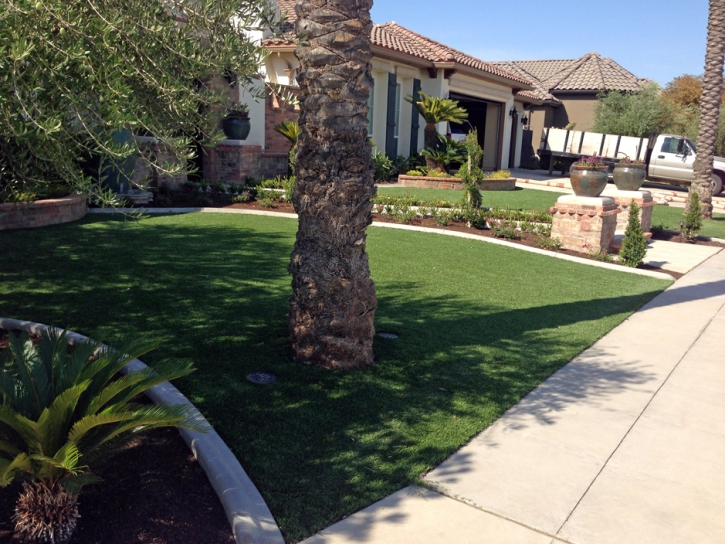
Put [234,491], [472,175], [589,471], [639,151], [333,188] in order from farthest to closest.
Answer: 1. [639,151]
2. [472,175]
3. [333,188]
4. [589,471]
5. [234,491]

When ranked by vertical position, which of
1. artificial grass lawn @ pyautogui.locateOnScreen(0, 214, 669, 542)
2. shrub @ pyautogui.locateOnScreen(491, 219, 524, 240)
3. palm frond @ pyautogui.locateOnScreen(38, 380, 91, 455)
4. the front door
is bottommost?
artificial grass lawn @ pyautogui.locateOnScreen(0, 214, 669, 542)

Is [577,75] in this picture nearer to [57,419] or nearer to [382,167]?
[382,167]

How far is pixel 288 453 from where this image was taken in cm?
398

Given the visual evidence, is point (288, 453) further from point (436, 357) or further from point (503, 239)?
point (503, 239)

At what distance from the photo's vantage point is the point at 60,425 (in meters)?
2.98

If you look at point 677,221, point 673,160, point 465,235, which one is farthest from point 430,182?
point 673,160

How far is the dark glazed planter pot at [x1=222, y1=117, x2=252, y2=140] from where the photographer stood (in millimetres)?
15375

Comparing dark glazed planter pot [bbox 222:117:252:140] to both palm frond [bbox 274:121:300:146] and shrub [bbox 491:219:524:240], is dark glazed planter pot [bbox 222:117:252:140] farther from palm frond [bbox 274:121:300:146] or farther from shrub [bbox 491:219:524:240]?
shrub [bbox 491:219:524:240]

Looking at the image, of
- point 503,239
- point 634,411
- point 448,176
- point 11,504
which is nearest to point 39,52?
point 11,504

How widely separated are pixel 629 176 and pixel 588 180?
8.73ft

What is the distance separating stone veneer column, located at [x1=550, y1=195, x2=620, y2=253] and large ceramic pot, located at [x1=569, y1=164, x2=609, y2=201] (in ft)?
0.64

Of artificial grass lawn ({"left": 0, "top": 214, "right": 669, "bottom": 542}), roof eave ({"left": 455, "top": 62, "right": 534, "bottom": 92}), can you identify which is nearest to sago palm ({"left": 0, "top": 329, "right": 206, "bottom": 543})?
artificial grass lawn ({"left": 0, "top": 214, "right": 669, "bottom": 542})

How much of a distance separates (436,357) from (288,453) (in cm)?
221

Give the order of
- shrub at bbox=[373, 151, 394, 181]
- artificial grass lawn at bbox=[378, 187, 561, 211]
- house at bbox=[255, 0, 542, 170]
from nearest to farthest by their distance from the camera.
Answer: artificial grass lawn at bbox=[378, 187, 561, 211] < house at bbox=[255, 0, 542, 170] < shrub at bbox=[373, 151, 394, 181]
